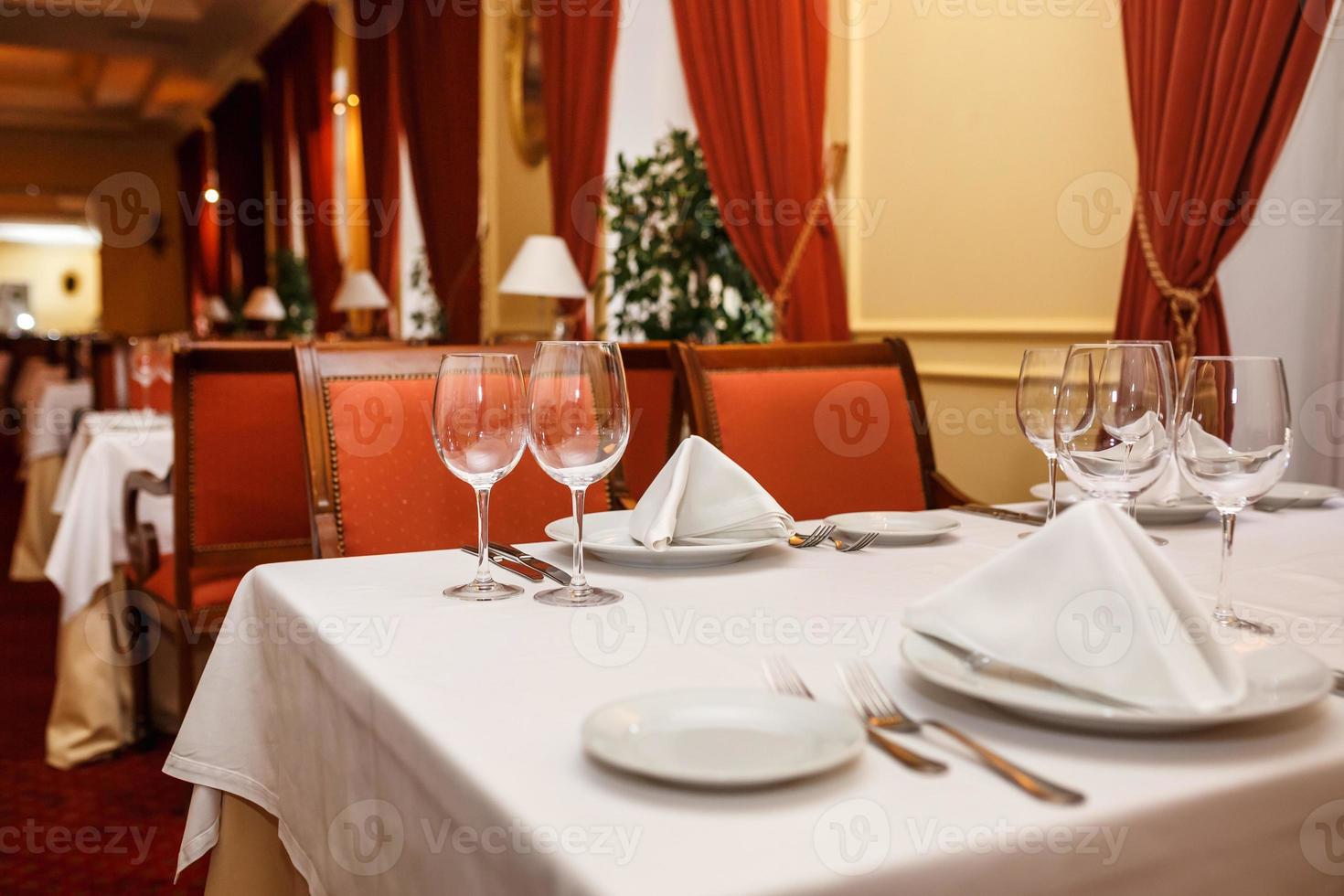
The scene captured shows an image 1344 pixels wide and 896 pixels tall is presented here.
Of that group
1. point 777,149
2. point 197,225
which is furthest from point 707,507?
point 197,225

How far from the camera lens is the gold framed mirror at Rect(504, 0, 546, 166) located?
5.31m

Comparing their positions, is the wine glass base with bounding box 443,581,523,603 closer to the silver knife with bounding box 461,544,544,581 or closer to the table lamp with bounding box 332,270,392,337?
the silver knife with bounding box 461,544,544,581

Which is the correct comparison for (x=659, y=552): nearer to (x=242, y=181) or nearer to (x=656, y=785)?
(x=656, y=785)

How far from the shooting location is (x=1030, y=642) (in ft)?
2.22

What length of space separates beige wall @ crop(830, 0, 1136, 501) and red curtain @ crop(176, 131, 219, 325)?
10.6 metres

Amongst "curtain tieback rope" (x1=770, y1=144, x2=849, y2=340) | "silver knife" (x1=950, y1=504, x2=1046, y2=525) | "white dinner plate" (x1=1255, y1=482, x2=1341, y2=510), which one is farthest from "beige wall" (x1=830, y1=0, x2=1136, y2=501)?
"silver knife" (x1=950, y1=504, x2=1046, y2=525)

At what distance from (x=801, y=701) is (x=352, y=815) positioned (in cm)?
36

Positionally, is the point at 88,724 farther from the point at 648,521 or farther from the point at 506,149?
the point at 506,149

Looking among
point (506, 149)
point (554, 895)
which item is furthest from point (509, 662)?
point (506, 149)

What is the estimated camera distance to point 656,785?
0.56m

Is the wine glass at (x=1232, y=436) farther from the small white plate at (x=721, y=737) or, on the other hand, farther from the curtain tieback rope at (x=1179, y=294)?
the curtain tieback rope at (x=1179, y=294)

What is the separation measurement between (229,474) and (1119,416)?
6.17ft

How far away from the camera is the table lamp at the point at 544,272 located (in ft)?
13.6

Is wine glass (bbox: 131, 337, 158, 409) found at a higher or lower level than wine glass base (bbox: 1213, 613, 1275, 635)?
higher
